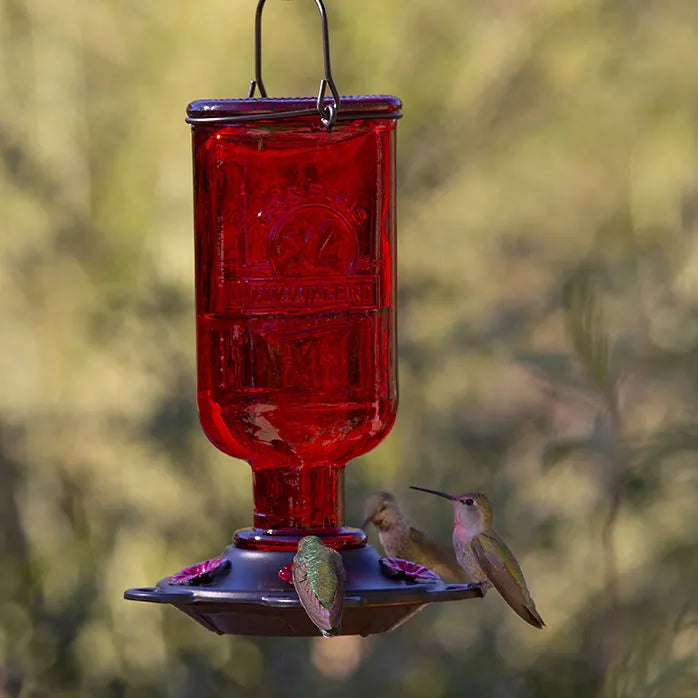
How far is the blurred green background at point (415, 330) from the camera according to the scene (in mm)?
6023

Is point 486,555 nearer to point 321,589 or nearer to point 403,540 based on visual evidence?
point 403,540

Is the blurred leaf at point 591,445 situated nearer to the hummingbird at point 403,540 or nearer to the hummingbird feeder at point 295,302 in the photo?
the hummingbird at point 403,540

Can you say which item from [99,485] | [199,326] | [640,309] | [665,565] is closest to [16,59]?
[99,485]

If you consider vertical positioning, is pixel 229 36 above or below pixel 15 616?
above

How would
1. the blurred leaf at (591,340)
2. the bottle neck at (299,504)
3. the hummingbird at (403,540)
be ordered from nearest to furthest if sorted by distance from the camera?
the bottle neck at (299,504) < the hummingbird at (403,540) < the blurred leaf at (591,340)

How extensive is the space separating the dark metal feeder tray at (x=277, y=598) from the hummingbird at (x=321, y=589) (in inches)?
1.5

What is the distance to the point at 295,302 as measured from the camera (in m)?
2.37

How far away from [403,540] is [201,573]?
4.08ft

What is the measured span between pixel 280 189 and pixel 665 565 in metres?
3.99

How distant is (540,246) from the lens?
7016 mm

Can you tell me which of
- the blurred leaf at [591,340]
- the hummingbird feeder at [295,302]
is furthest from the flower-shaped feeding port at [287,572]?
the blurred leaf at [591,340]

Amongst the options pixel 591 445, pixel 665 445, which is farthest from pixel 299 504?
pixel 591 445

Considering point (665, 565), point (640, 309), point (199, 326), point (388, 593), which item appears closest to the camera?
point (388, 593)

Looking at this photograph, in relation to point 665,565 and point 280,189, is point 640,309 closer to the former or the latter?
point 665,565
